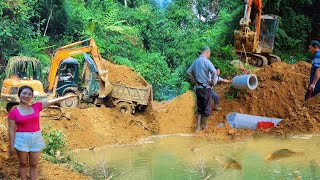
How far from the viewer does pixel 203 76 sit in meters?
10.8

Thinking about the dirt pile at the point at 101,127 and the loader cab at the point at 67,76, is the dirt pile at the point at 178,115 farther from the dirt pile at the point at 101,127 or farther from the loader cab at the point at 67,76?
the loader cab at the point at 67,76

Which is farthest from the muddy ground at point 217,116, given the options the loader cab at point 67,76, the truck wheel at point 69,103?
the loader cab at point 67,76

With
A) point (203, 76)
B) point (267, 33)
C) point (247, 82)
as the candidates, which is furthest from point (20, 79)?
point (267, 33)

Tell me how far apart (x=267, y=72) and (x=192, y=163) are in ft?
20.2

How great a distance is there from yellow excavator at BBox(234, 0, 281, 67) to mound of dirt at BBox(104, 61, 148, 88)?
5171 mm

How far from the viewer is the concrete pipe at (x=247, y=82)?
40.0 feet

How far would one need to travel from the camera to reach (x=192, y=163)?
8.81 metres

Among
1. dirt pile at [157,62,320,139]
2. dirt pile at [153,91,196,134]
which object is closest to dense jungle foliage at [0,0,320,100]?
dirt pile at [153,91,196,134]

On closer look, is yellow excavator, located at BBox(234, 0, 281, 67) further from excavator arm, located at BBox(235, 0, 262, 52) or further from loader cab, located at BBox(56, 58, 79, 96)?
loader cab, located at BBox(56, 58, 79, 96)

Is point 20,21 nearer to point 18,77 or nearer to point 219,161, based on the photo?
point 18,77

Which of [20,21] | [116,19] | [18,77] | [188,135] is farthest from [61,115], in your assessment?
[116,19]

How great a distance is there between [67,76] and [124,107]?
84.2 inches

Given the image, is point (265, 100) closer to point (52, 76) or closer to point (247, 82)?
point (247, 82)

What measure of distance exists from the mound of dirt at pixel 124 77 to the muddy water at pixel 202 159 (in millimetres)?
3511
